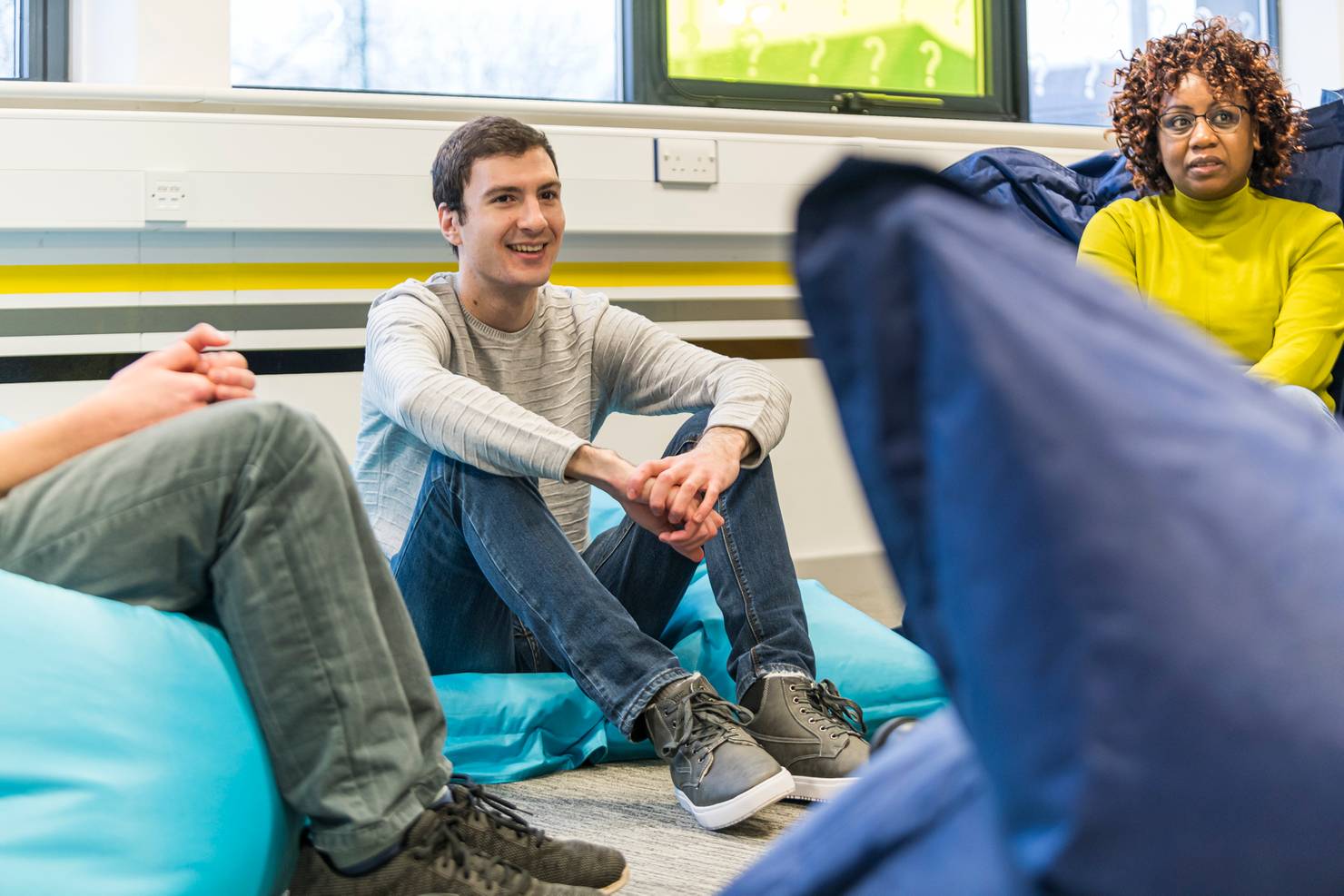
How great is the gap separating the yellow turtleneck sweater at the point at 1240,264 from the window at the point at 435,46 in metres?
1.38

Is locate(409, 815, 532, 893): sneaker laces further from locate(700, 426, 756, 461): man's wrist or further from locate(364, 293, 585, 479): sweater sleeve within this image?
locate(700, 426, 756, 461): man's wrist

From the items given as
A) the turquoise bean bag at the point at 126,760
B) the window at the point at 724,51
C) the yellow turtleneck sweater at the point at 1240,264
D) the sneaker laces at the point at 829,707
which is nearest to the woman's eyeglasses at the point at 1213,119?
the yellow turtleneck sweater at the point at 1240,264

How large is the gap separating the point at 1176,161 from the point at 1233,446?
2359 mm

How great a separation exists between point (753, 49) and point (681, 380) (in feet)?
5.25

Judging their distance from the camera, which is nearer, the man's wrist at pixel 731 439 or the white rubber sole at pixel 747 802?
the white rubber sole at pixel 747 802

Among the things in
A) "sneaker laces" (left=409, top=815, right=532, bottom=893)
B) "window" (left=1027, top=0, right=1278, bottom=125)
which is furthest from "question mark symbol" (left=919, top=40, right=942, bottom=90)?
"sneaker laces" (left=409, top=815, right=532, bottom=893)

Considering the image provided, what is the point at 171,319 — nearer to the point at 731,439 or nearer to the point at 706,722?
the point at 731,439

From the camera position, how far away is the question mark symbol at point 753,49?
3.39m

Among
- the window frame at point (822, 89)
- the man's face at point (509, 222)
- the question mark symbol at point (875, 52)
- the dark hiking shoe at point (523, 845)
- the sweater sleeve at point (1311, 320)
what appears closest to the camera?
the dark hiking shoe at point (523, 845)

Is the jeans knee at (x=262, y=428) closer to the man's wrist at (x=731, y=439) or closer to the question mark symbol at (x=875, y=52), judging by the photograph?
the man's wrist at (x=731, y=439)

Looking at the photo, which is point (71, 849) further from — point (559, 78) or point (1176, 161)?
point (559, 78)

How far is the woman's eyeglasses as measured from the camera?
2.46 meters

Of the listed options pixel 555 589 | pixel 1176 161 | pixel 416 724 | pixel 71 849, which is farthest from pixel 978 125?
pixel 71 849

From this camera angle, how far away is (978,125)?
3363mm
